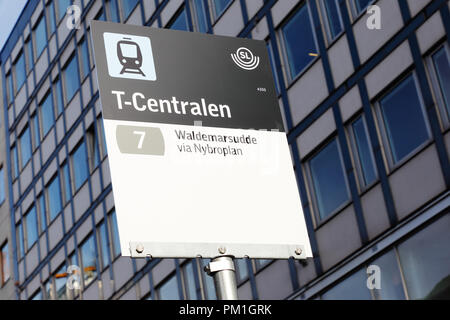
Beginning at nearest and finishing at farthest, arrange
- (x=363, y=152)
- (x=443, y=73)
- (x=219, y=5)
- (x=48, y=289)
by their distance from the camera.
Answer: (x=443, y=73) → (x=363, y=152) → (x=219, y=5) → (x=48, y=289)

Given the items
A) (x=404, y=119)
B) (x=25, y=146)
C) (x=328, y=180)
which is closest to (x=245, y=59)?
(x=404, y=119)

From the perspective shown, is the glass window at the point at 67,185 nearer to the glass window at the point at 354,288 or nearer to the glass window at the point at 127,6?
the glass window at the point at 127,6

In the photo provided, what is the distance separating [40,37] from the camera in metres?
43.7

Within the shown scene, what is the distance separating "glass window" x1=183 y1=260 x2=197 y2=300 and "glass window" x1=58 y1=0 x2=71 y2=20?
16.1 metres

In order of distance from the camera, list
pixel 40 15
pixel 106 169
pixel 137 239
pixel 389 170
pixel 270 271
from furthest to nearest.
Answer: pixel 40 15 < pixel 106 169 < pixel 270 271 < pixel 389 170 < pixel 137 239

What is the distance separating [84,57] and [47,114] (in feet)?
16.1

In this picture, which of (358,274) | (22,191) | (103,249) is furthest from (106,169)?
(358,274)

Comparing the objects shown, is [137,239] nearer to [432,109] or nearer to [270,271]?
[432,109]

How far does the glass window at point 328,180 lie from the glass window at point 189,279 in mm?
6909

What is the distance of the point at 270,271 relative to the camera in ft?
80.8

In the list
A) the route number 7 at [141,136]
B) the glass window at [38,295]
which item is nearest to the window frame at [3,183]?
the glass window at [38,295]

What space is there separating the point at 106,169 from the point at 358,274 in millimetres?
15471

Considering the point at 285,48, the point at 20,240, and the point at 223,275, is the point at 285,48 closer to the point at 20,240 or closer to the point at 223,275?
the point at 223,275

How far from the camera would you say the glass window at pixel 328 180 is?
22453 millimetres
